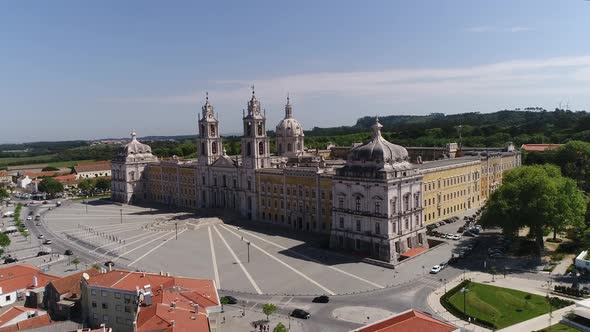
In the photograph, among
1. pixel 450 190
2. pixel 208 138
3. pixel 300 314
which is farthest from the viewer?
pixel 208 138

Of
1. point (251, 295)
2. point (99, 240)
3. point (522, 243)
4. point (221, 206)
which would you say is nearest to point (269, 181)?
point (221, 206)

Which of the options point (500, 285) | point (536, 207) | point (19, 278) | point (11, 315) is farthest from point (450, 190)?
point (11, 315)

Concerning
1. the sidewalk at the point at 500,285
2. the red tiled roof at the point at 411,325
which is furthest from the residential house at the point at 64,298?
the sidewalk at the point at 500,285

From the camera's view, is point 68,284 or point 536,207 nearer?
point 68,284

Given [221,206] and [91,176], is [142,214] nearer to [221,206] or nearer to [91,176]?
[221,206]

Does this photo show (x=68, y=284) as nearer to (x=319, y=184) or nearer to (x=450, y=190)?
(x=319, y=184)
